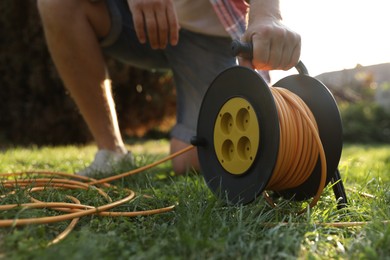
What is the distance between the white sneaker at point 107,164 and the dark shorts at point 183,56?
0.45 metres

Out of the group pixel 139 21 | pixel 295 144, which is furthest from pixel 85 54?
pixel 295 144

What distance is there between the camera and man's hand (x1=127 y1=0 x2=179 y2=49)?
1.83 metres

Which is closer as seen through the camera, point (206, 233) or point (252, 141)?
point (206, 233)

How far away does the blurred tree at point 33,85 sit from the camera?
6008 millimetres

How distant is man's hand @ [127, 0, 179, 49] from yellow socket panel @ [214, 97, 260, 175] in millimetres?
449

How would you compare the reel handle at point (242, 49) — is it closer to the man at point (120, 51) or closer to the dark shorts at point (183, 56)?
the man at point (120, 51)

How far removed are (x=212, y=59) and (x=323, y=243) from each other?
1663mm

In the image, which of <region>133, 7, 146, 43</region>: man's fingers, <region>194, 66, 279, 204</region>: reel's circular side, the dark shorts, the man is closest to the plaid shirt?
the man

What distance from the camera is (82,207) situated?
1521mm

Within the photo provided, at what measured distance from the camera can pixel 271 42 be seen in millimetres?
1571

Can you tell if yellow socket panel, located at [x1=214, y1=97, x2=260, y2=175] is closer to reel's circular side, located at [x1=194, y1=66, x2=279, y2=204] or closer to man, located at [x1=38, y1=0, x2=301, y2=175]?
reel's circular side, located at [x1=194, y1=66, x2=279, y2=204]

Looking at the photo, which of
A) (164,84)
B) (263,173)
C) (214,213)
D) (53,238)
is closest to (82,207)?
(53,238)

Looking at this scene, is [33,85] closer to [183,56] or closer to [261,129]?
[183,56]

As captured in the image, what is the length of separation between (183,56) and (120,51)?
1.28ft
